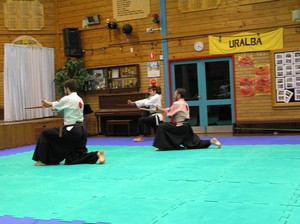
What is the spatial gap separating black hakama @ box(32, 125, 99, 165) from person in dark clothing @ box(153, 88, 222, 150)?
1789 millimetres

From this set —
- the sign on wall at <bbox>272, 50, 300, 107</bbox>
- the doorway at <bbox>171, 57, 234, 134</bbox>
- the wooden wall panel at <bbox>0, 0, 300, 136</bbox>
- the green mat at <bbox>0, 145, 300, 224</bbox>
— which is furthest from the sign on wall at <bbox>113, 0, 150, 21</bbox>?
the green mat at <bbox>0, 145, 300, 224</bbox>

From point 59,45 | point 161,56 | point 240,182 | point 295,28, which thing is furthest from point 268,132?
point 59,45

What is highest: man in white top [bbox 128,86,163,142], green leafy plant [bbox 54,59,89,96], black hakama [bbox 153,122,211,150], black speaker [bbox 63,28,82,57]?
black speaker [bbox 63,28,82,57]

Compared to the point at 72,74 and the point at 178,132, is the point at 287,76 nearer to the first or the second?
the point at 178,132

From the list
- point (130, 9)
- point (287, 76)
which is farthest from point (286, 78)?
point (130, 9)

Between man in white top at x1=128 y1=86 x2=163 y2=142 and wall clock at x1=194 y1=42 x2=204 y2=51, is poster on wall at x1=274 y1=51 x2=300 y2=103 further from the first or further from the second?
man in white top at x1=128 y1=86 x2=163 y2=142

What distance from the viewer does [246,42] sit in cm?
1118

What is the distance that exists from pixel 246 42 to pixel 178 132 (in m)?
4.02

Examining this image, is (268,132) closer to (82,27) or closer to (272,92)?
(272,92)

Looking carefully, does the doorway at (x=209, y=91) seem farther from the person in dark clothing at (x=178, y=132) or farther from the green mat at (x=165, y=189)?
the green mat at (x=165, y=189)

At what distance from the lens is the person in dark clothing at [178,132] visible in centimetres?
851

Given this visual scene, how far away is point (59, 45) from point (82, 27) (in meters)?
1.04

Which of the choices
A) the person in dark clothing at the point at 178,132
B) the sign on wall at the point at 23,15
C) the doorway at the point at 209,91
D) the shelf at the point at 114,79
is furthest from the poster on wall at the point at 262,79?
the sign on wall at the point at 23,15

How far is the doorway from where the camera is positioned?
11672mm
